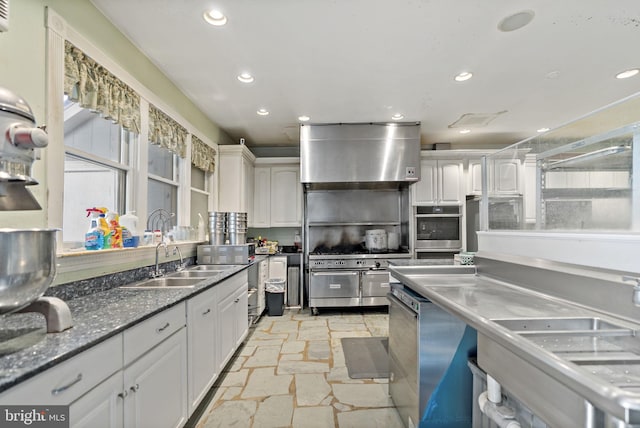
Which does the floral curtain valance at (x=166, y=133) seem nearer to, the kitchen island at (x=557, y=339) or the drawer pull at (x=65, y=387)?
the drawer pull at (x=65, y=387)

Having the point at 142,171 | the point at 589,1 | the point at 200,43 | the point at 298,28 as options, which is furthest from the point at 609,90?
the point at 142,171

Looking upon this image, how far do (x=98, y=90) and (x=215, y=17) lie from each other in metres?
0.92

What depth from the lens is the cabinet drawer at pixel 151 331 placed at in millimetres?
1330

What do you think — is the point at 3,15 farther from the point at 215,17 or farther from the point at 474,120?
the point at 474,120

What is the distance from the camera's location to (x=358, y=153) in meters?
4.18

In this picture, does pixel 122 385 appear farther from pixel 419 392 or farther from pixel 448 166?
pixel 448 166

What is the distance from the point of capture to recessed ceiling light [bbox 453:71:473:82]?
2.83 meters

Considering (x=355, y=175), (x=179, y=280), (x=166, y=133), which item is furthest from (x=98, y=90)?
(x=355, y=175)

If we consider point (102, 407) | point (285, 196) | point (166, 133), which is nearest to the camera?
point (102, 407)

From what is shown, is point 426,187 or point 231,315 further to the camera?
point 426,187

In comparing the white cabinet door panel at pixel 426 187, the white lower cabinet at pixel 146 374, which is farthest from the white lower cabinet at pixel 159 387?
the white cabinet door panel at pixel 426 187

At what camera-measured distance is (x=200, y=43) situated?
91.4 inches

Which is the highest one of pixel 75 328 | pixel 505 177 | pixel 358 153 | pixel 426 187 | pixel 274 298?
pixel 358 153

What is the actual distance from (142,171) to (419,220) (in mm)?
3800
